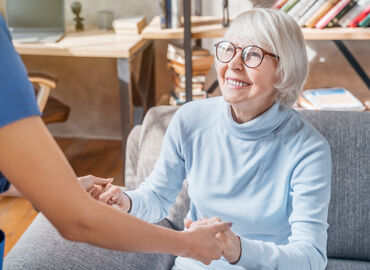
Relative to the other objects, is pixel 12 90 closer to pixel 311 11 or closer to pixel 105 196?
pixel 105 196

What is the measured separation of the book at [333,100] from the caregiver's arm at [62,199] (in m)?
1.80

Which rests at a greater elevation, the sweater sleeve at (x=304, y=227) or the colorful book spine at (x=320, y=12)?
the colorful book spine at (x=320, y=12)

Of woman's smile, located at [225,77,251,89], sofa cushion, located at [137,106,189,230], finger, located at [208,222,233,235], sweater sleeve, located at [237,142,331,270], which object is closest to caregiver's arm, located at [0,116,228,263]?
finger, located at [208,222,233,235]

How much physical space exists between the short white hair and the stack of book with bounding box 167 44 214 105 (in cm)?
144

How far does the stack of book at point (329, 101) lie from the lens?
251 centimetres

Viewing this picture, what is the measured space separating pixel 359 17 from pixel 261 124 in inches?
56.4

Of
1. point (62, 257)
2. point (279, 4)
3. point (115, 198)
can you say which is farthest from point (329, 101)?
point (62, 257)

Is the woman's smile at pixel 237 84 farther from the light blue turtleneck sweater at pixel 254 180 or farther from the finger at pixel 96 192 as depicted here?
the finger at pixel 96 192

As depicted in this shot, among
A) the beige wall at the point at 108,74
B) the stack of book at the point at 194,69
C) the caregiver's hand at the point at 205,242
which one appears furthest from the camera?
the beige wall at the point at 108,74

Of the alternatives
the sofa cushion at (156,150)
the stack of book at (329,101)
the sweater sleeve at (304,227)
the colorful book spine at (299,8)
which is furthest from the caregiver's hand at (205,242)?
the colorful book spine at (299,8)

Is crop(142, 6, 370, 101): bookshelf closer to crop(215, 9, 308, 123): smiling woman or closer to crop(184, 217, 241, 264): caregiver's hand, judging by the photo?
crop(215, 9, 308, 123): smiling woman

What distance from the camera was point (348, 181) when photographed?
1.48 metres

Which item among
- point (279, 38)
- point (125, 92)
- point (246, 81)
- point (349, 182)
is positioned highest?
point (279, 38)

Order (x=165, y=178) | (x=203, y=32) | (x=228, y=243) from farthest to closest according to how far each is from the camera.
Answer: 1. (x=203, y=32)
2. (x=165, y=178)
3. (x=228, y=243)
